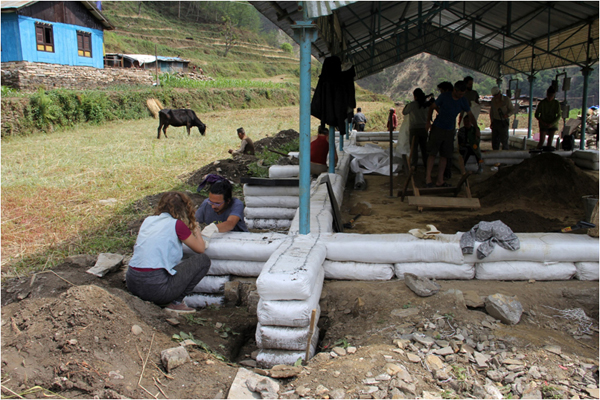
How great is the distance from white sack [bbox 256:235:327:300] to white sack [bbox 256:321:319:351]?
0.65 feet

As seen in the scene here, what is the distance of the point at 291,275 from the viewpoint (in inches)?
111

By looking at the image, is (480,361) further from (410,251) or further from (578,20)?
(578,20)

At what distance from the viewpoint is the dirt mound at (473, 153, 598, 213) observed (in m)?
5.60

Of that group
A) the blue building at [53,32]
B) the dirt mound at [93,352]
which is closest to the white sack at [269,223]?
the dirt mound at [93,352]

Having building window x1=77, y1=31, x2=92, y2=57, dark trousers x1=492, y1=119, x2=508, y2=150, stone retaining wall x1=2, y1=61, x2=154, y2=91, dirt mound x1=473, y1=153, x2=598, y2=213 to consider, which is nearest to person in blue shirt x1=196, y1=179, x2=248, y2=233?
dirt mound x1=473, y1=153, x2=598, y2=213

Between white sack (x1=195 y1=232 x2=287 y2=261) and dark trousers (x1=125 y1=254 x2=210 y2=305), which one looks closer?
dark trousers (x1=125 y1=254 x2=210 y2=305)

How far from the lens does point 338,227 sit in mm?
4578

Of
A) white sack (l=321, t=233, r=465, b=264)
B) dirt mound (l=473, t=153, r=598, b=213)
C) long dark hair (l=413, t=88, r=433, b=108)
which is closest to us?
white sack (l=321, t=233, r=465, b=264)

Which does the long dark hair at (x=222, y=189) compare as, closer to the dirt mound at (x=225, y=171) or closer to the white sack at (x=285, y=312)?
the white sack at (x=285, y=312)

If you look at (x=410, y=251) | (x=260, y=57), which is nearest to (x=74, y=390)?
(x=410, y=251)

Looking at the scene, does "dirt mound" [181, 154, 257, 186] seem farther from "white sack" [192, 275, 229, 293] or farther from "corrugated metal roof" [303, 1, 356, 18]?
"corrugated metal roof" [303, 1, 356, 18]

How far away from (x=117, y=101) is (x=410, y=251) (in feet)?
61.6

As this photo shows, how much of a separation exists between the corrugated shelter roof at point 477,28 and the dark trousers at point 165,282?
7.46 feet

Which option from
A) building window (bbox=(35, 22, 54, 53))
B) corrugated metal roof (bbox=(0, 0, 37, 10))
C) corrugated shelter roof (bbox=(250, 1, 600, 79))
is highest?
corrugated metal roof (bbox=(0, 0, 37, 10))
